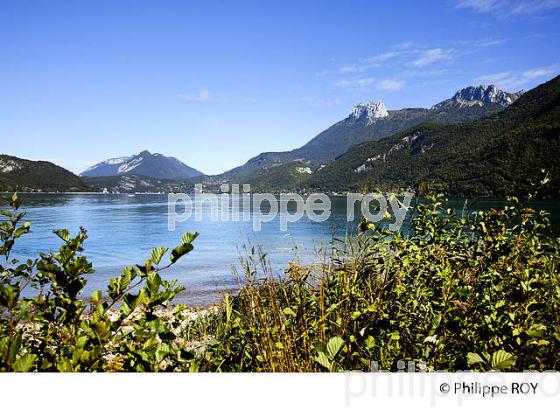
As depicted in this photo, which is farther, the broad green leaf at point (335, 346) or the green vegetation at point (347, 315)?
the green vegetation at point (347, 315)

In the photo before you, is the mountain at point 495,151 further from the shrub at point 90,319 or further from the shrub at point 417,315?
the shrub at point 90,319

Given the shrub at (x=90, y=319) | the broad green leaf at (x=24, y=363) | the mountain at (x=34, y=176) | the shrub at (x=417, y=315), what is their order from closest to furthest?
the broad green leaf at (x=24, y=363), the shrub at (x=90, y=319), the shrub at (x=417, y=315), the mountain at (x=34, y=176)

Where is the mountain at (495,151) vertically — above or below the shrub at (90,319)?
above

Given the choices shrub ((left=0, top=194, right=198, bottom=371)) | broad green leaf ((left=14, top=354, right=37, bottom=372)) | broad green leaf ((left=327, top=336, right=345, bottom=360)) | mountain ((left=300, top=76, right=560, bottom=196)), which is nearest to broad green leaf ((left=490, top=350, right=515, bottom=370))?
broad green leaf ((left=327, top=336, right=345, bottom=360))

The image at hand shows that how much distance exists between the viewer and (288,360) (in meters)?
2.66

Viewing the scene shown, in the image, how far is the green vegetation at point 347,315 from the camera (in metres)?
2.00

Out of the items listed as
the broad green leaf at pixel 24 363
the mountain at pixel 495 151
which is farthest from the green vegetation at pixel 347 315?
the mountain at pixel 495 151

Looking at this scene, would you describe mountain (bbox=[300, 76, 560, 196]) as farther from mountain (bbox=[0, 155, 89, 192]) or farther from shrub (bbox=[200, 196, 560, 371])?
mountain (bbox=[0, 155, 89, 192])

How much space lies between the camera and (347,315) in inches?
104

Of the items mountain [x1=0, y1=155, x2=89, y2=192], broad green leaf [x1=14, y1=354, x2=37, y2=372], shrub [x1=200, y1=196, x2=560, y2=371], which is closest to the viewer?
broad green leaf [x1=14, y1=354, x2=37, y2=372]

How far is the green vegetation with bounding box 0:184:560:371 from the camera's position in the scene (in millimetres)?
1995

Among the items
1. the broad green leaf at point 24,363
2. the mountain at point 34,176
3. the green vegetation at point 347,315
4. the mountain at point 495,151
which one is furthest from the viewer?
the mountain at point 34,176

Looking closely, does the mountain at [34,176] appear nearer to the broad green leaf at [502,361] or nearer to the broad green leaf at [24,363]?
the broad green leaf at [24,363]

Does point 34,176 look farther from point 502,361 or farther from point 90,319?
point 502,361
